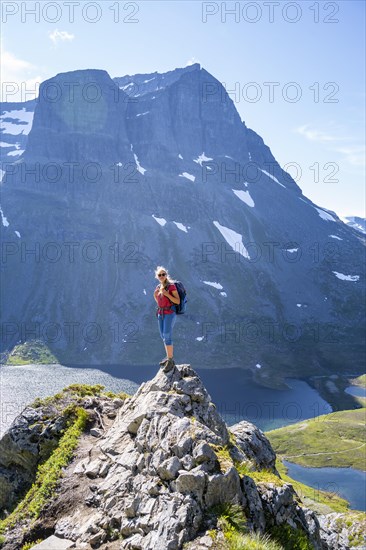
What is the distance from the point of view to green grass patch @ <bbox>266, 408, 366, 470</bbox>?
117750 mm

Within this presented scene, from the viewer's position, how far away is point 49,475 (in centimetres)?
1762

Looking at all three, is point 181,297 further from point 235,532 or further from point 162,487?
point 235,532

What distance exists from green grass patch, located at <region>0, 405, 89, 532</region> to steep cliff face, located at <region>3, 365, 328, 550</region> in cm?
31

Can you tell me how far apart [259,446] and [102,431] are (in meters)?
7.86

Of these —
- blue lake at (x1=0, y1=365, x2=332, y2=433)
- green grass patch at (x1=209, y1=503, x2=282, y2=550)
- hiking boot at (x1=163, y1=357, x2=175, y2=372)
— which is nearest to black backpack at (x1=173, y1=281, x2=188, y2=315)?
hiking boot at (x1=163, y1=357, x2=175, y2=372)

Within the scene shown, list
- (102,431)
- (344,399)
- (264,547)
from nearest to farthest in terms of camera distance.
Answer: (264,547) < (102,431) < (344,399)

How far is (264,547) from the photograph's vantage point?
9.97 m

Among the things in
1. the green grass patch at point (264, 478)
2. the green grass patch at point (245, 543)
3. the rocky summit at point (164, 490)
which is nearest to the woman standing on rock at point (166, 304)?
the rocky summit at point (164, 490)

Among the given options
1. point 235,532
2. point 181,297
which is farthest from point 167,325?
point 235,532

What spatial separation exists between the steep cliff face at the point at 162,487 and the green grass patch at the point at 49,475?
0.31 m

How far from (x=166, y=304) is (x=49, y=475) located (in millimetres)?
8600

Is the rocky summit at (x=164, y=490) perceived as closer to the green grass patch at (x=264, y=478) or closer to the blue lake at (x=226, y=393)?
the green grass patch at (x=264, y=478)

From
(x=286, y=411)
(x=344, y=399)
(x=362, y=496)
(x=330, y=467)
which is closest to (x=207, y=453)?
(x=362, y=496)

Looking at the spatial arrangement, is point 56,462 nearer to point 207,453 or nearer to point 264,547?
point 207,453
